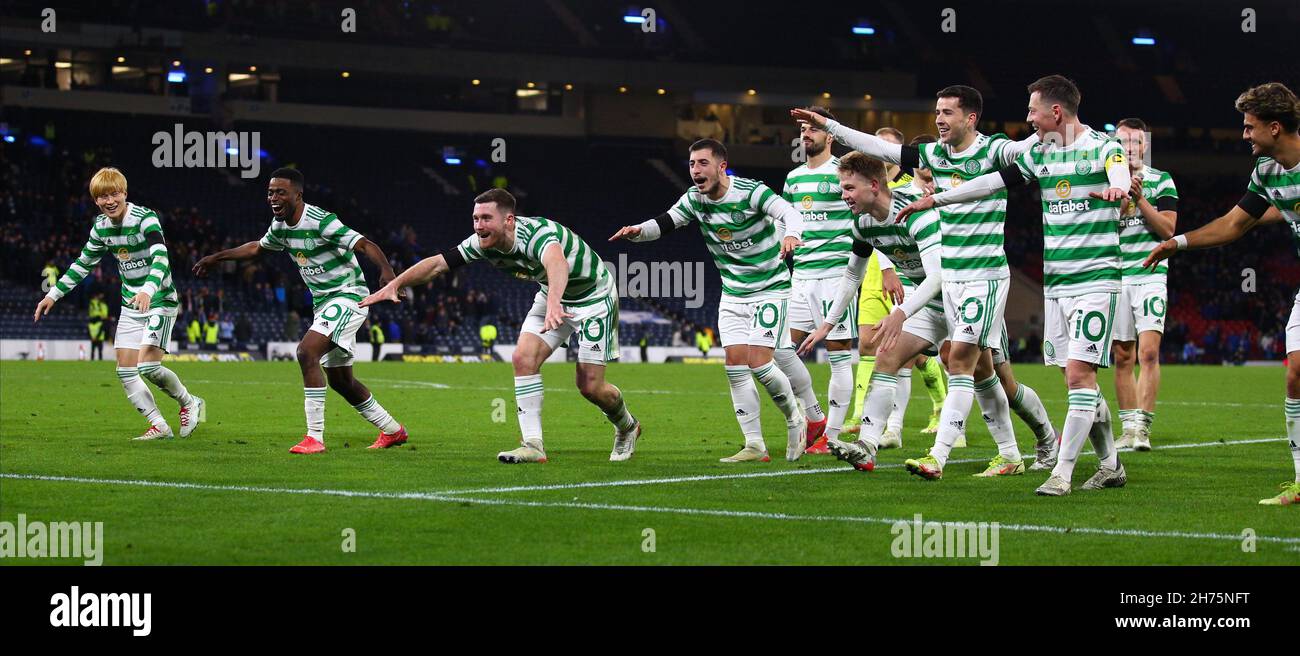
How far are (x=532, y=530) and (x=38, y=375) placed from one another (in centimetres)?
2300

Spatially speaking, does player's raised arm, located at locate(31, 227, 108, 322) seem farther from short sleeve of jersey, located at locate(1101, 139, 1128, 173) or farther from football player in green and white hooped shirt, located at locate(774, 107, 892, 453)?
short sleeve of jersey, located at locate(1101, 139, 1128, 173)

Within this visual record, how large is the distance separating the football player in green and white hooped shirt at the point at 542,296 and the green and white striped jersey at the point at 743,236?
0.89m

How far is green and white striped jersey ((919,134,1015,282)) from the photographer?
390 inches

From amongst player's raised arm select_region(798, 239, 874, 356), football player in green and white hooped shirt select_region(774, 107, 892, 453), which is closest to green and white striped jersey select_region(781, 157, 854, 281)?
football player in green and white hooped shirt select_region(774, 107, 892, 453)

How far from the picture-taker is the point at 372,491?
9242mm

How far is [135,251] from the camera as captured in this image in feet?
45.1

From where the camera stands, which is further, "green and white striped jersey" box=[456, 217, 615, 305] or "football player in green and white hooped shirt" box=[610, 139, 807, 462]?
"football player in green and white hooped shirt" box=[610, 139, 807, 462]

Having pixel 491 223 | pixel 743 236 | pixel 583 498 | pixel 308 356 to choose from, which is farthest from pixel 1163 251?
pixel 308 356

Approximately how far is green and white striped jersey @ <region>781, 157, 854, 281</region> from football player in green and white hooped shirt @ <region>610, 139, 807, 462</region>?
1434 mm

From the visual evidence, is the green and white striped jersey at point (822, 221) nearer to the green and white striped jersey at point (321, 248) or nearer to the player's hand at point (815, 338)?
the player's hand at point (815, 338)

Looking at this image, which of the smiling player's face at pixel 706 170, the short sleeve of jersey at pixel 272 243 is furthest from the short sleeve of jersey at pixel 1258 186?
the short sleeve of jersey at pixel 272 243

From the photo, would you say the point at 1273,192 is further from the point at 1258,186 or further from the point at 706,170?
the point at 706,170

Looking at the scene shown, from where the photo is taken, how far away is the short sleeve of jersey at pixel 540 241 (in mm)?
11188
